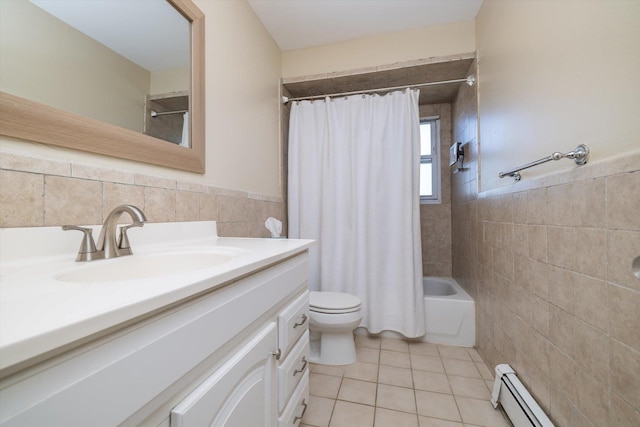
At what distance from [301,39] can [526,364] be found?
2.54 metres

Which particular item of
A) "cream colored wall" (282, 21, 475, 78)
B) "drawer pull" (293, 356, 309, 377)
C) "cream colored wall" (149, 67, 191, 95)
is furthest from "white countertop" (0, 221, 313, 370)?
"cream colored wall" (282, 21, 475, 78)

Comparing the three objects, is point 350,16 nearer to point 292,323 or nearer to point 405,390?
point 292,323

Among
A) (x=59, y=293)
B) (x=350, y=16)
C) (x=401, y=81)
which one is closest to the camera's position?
(x=59, y=293)

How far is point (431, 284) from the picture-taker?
252 cm

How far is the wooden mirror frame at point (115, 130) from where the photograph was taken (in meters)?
0.65

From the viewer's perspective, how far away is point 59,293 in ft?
1.33

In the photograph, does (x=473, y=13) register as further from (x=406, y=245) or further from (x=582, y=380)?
(x=582, y=380)

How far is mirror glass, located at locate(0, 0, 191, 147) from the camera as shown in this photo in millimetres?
673

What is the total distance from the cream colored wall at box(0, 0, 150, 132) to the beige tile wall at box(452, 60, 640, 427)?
5.06 feet

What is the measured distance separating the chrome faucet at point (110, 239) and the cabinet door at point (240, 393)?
441 millimetres

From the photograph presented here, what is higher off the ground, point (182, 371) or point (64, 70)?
point (64, 70)

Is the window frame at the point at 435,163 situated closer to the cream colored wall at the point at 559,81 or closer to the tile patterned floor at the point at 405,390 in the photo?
the cream colored wall at the point at 559,81

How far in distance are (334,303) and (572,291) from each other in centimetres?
114

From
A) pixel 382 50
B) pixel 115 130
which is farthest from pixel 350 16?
pixel 115 130
